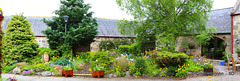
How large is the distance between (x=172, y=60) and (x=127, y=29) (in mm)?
4166

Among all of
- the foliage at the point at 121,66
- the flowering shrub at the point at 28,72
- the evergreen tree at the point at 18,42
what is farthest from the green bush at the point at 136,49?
the flowering shrub at the point at 28,72

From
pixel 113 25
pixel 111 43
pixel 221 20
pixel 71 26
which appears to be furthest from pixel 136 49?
pixel 221 20

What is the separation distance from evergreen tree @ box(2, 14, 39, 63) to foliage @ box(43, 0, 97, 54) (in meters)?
1.42

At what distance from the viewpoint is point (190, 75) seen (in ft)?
26.0

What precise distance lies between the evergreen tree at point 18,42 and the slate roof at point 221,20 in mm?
13789

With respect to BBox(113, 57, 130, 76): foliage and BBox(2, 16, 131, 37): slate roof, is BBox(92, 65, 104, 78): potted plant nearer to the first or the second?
BBox(113, 57, 130, 76): foliage

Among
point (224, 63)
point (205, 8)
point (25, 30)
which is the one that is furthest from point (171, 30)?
point (25, 30)

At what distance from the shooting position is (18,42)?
35.6 feet

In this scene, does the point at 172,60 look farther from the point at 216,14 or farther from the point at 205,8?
the point at 216,14

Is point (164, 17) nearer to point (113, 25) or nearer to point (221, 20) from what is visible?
point (221, 20)

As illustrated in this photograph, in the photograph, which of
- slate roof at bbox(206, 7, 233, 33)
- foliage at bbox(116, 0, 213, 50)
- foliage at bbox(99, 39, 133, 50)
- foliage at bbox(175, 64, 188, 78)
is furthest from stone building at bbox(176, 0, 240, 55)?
foliage at bbox(99, 39, 133, 50)

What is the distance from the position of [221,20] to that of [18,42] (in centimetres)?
1532

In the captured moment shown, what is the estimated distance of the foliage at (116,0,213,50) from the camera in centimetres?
995

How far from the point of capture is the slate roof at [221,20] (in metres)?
13.5
